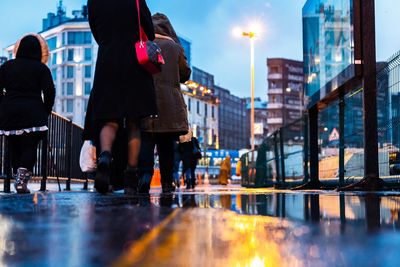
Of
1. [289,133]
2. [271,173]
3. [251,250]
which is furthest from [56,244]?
[271,173]

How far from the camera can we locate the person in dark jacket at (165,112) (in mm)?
5566

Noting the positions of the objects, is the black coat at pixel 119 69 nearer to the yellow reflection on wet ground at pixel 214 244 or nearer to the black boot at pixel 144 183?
the black boot at pixel 144 183

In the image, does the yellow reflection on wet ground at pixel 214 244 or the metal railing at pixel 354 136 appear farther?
the metal railing at pixel 354 136

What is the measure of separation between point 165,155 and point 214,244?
4.61m

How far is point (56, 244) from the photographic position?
1.39 meters

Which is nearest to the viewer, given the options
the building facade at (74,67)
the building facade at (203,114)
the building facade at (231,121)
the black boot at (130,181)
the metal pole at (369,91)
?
the black boot at (130,181)

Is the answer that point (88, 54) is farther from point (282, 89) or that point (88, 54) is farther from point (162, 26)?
point (162, 26)

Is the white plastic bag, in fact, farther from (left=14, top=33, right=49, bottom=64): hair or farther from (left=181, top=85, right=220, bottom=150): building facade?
(left=181, top=85, right=220, bottom=150): building facade

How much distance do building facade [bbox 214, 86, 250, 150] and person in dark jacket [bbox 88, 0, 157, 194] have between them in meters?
120

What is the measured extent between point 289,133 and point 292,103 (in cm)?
8464

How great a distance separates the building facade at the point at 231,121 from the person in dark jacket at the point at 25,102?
11807 centimetres

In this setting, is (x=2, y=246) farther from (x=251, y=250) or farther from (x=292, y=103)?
(x=292, y=103)

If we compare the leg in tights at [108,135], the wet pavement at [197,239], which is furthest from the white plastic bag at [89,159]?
the wet pavement at [197,239]

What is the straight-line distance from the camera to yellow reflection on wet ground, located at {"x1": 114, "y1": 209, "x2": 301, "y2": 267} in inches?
46.4
